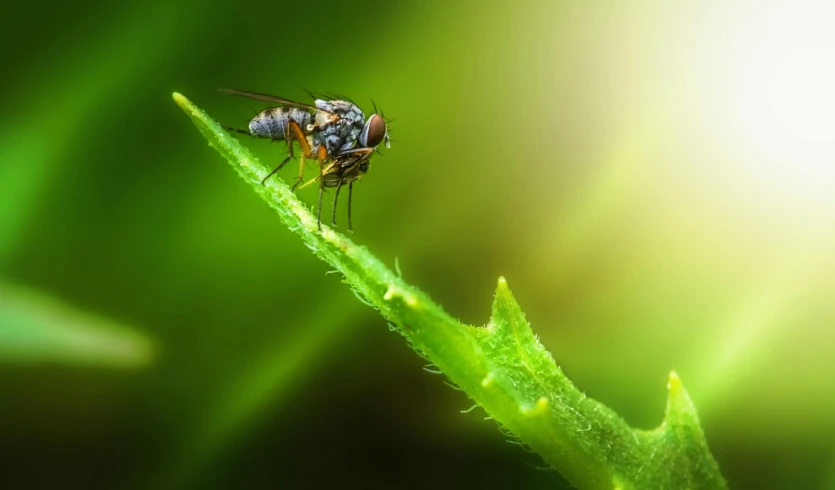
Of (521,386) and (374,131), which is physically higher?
(374,131)

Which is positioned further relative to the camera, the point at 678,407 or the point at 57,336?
the point at 57,336

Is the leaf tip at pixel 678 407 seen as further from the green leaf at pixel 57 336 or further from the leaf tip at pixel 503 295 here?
the green leaf at pixel 57 336

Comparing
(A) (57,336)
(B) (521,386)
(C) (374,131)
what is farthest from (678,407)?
(A) (57,336)

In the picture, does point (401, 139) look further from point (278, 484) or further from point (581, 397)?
point (581, 397)

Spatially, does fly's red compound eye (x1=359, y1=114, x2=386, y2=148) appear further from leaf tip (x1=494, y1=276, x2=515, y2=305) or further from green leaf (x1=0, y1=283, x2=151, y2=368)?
leaf tip (x1=494, y1=276, x2=515, y2=305)

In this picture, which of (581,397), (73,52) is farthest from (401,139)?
(581,397)

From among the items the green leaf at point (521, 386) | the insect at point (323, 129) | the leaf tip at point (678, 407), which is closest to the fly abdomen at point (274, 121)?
the insect at point (323, 129)

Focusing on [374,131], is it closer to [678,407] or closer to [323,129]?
[323,129]
